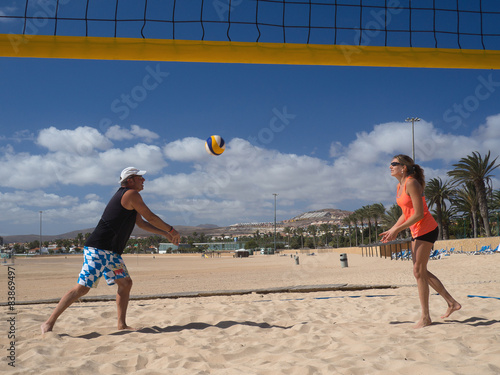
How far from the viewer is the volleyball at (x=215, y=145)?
7.78 meters

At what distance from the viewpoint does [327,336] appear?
3146mm

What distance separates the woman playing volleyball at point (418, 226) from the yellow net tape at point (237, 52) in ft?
7.81

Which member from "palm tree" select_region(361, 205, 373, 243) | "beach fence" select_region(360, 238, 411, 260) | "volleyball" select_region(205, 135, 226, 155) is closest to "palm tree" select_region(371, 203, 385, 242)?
"palm tree" select_region(361, 205, 373, 243)

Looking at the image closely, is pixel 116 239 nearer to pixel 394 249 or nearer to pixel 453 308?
pixel 453 308

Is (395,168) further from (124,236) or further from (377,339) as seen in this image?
(124,236)

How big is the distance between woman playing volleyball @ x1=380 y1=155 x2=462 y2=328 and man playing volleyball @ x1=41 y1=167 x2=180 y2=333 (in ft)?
6.70

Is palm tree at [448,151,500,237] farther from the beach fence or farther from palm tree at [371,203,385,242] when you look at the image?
palm tree at [371,203,385,242]

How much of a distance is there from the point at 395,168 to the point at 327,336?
1.60 meters

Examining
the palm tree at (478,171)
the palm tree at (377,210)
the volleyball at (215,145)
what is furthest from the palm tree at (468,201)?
the volleyball at (215,145)

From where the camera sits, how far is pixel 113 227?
348 centimetres

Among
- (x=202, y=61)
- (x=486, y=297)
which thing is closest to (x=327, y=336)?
(x=486, y=297)

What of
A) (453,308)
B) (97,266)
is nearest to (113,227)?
(97,266)

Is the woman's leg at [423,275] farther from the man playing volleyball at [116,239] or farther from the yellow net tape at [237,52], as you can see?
the yellow net tape at [237,52]

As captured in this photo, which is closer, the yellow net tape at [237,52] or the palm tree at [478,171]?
the yellow net tape at [237,52]
